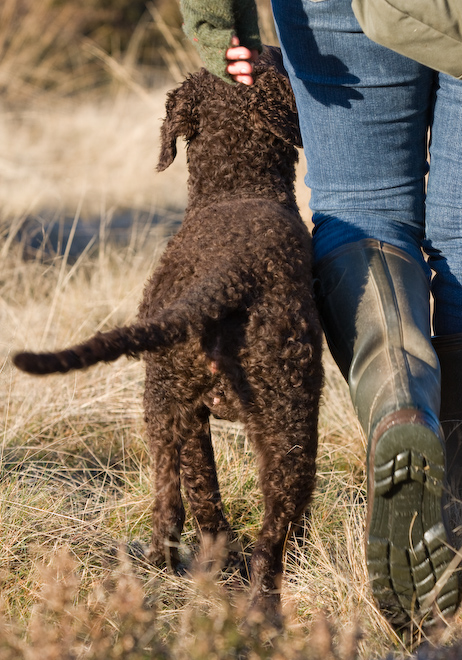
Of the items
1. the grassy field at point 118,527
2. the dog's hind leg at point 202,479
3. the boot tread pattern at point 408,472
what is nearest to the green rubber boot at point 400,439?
the boot tread pattern at point 408,472

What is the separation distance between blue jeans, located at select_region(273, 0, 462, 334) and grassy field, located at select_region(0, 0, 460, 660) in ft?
3.03

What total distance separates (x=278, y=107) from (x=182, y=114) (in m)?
0.34

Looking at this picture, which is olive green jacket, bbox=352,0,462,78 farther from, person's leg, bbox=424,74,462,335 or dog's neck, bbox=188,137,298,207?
dog's neck, bbox=188,137,298,207

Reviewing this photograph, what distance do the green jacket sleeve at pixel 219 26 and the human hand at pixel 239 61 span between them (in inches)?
0.6

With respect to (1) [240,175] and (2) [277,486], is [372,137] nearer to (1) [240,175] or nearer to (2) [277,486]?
(1) [240,175]

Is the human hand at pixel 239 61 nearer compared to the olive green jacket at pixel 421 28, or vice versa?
the olive green jacket at pixel 421 28

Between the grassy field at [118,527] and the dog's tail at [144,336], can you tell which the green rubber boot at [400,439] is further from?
the dog's tail at [144,336]

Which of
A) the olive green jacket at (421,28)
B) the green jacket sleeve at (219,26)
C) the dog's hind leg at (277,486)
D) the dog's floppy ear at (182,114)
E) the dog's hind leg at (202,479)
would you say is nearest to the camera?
the olive green jacket at (421,28)

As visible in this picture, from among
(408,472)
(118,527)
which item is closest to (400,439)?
(408,472)

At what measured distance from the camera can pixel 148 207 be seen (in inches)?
288

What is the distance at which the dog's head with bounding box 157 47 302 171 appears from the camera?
2395mm

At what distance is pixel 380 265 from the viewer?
6.72 ft

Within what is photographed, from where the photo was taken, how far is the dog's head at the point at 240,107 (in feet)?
7.86

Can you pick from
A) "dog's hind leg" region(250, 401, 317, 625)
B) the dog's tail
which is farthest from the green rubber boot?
the dog's tail
